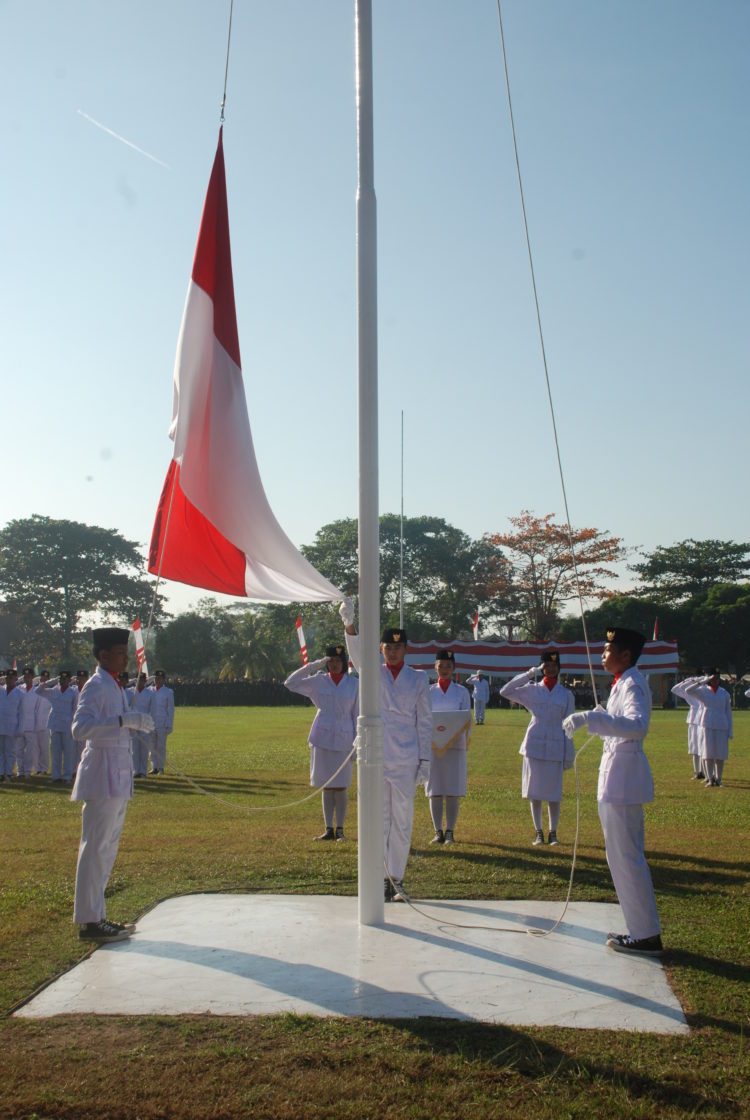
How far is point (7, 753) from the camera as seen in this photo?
741 inches

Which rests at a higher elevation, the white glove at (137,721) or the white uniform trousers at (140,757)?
the white glove at (137,721)

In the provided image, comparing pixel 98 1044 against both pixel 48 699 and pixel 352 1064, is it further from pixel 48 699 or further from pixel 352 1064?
pixel 48 699

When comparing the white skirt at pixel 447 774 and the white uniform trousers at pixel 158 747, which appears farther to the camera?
the white uniform trousers at pixel 158 747

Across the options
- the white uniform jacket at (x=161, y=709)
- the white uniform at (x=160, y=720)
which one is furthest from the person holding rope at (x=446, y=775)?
the white uniform jacket at (x=161, y=709)

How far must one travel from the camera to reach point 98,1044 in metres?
4.45

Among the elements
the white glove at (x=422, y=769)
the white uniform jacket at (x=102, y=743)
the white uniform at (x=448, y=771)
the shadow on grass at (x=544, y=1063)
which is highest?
the white uniform jacket at (x=102, y=743)

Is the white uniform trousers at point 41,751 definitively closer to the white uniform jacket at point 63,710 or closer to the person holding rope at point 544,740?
the white uniform jacket at point 63,710

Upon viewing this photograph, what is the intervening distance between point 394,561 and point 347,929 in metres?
65.9

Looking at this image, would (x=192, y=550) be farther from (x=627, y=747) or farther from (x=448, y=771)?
(x=448, y=771)

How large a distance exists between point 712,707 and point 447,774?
8.92 meters

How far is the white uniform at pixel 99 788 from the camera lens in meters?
6.35

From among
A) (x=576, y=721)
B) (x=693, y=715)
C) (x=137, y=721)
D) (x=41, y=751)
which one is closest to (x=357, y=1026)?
(x=576, y=721)

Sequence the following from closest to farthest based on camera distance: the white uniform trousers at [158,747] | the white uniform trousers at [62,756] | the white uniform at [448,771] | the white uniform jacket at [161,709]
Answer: the white uniform at [448,771] → the white uniform trousers at [62,756] → the white uniform trousers at [158,747] → the white uniform jacket at [161,709]

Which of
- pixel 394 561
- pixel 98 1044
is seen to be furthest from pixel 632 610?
pixel 98 1044
